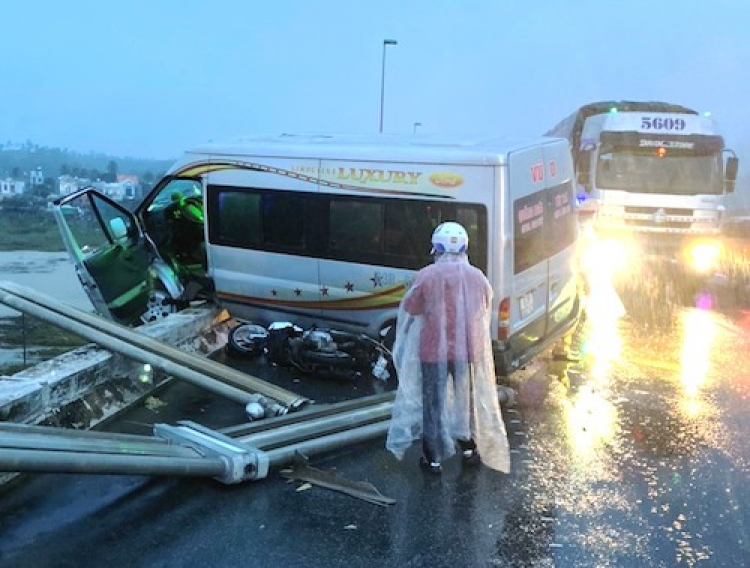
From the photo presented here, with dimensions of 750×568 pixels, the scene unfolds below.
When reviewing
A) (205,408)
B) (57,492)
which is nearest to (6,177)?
(205,408)

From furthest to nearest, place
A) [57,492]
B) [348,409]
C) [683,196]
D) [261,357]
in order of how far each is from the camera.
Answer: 1. [683,196]
2. [261,357]
3. [348,409]
4. [57,492]

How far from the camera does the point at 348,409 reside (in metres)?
6.57

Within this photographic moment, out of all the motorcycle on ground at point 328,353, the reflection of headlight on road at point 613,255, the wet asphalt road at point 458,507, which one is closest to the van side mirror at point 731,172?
the reflection of headlight on road at point 613,255

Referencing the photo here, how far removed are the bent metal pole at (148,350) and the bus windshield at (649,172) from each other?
30.5 ft

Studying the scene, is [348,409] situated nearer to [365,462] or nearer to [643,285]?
[365,462]

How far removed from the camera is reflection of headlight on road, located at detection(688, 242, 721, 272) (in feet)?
47.0

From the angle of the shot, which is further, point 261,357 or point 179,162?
point 179,162

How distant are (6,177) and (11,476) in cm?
1737

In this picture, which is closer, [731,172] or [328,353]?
[328,353]

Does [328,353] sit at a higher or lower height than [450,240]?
lower

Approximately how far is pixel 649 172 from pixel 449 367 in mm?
9977

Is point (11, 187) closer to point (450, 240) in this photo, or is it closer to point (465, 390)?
point (450, 240)

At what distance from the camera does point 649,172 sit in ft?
46.8

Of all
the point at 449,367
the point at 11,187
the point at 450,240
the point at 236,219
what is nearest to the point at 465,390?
the point at 449,367
